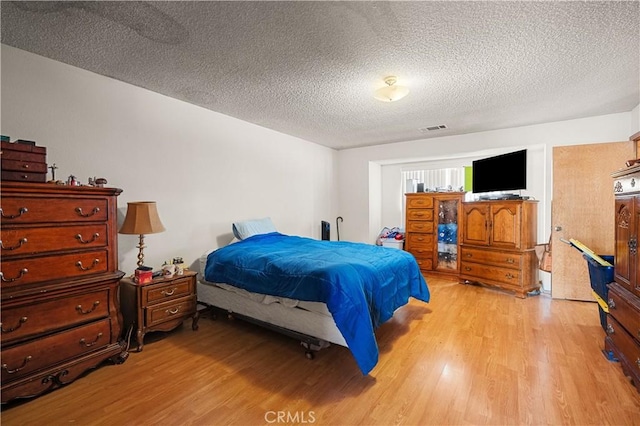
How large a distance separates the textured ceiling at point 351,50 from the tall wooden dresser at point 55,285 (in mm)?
1100

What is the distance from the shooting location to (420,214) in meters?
4.79

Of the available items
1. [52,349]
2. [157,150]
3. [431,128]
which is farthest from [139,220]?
[431,128]

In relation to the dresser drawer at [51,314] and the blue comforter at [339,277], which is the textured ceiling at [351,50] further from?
the dresser drawer at [51,314]

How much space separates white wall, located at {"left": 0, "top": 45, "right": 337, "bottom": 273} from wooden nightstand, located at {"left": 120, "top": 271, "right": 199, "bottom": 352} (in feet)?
1.43

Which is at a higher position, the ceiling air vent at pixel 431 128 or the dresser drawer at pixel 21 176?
the ceiling air vent at pixel 431 128

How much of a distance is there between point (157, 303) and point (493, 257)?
4078 mm

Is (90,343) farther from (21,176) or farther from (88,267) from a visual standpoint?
(21,176)

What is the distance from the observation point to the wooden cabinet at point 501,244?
146 inches

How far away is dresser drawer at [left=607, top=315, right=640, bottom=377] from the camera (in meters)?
1.74

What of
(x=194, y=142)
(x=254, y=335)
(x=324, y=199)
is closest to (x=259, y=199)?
(x=194, y=142)

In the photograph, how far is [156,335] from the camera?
2617 millimetres

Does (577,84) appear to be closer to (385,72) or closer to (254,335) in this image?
(385,72)

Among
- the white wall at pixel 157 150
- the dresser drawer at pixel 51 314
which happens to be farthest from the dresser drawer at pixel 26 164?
the dresser drawer at pixel 51 314

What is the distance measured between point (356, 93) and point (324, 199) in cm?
267
